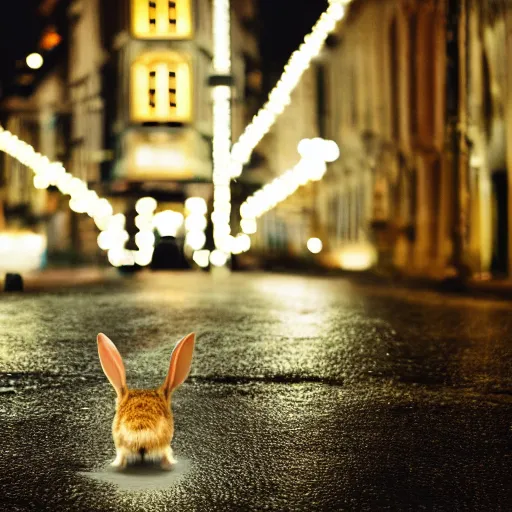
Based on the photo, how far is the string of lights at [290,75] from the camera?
55.0 ft

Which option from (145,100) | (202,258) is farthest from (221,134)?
(145,100)

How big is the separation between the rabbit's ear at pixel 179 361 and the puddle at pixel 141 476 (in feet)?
1.16

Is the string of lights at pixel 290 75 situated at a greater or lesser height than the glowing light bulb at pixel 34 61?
lesser

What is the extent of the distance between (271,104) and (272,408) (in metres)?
15.6

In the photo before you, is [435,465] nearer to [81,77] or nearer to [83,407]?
[83,407]

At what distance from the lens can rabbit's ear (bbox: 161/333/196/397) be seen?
11.7 feet

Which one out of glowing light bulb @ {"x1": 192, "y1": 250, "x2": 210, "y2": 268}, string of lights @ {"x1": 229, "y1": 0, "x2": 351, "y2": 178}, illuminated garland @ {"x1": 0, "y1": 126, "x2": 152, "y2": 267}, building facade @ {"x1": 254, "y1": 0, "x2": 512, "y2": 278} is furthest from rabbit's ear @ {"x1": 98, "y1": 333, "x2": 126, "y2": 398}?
glowing light bulb @ {"x1": 192, "y1": 250, "x2": 210, "y2": 268}

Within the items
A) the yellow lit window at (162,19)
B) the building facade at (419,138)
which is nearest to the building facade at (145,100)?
the yellow lit window at (162,19)

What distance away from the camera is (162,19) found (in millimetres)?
30375

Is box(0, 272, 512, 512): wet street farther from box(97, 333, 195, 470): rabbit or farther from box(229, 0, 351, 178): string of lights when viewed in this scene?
box(229, 0, 351, 178): string of lights

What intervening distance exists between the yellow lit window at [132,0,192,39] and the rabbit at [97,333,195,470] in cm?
2767

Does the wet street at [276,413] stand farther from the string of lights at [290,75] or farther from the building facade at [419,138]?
the building facade at [419,138]

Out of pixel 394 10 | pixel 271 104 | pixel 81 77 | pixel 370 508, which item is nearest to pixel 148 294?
pixel 271 104

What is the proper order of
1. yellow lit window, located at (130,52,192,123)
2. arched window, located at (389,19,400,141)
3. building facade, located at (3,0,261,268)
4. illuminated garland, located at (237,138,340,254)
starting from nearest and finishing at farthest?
illuminated garland, located at (237,138,340,254) < arched window, located at (389,19,400,141) < yellow lit window, located at (130,52,192,123) < building facade, located at (3,0,261,268)
